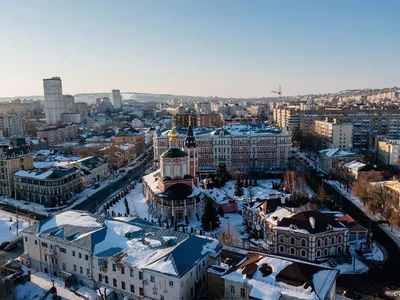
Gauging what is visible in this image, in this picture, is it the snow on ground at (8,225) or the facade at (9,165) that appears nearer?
the snow on ground at (8,225)

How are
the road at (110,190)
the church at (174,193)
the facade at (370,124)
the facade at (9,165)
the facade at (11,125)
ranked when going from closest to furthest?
the church at (174,193)
the road at (110,190)
the facade at (9,165)
the facade at (370,124)
the facade at (11,125)

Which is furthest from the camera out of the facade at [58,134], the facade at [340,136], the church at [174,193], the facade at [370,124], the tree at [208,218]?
the facade at [58,134]

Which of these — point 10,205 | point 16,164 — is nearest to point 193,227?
point 10,205

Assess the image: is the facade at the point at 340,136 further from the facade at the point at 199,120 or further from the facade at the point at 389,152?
the facade at the point at 199,120

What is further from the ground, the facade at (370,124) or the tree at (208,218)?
the facade at (370,124)

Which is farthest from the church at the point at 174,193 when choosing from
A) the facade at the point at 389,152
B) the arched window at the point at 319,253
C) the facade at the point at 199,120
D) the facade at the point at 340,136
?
the facade at the point at 199,120

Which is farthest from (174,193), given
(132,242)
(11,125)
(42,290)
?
(11,125)

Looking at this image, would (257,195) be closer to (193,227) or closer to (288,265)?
(193,227)
